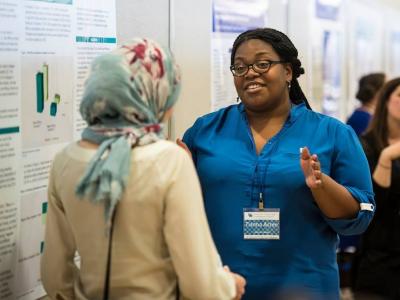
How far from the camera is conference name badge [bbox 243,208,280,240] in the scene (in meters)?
1.85

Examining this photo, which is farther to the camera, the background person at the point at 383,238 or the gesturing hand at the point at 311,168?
the background person at the point at 383,238

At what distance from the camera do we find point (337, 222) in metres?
1.84

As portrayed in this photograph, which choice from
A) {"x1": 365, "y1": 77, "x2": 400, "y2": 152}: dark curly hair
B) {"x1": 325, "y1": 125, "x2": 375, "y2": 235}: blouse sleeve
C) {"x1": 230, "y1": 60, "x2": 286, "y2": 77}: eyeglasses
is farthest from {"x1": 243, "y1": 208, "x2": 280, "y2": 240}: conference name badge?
{"x1": 365, "y1": 77, "x2": 400, "y2": 152}: dark curly hair

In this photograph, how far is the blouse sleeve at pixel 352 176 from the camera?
73.1 inches

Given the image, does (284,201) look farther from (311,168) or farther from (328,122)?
(328,122)

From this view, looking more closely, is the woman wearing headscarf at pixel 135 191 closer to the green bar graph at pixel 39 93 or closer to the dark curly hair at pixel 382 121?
the green bar graph at pixel 39 93

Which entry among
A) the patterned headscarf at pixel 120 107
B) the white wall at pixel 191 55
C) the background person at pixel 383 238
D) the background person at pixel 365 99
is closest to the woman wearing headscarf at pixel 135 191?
the patterned headscarf at pixel 120 107

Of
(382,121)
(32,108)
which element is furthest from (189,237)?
(382,121)

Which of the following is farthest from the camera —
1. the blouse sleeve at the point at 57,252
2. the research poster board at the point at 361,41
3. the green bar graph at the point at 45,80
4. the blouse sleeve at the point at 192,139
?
the research poster board at the point at 361,41

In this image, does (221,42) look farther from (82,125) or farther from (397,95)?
(82,125)

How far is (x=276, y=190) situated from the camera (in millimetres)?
1852

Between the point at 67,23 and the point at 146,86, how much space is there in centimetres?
77

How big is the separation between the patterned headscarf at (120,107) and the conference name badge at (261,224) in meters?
0.68

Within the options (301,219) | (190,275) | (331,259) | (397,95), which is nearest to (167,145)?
(190,275)
